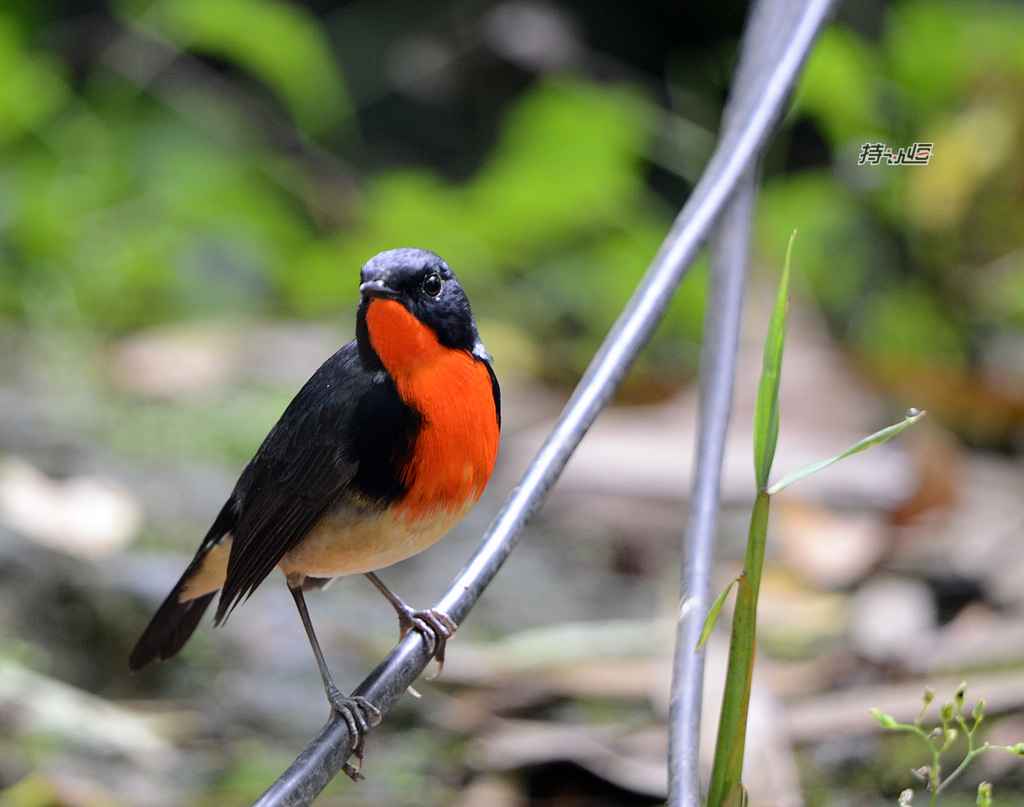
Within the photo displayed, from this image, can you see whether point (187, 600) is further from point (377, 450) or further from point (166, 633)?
point (377, 450)

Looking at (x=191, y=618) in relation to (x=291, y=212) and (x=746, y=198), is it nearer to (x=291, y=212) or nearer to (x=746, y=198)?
(x=746, y=198)

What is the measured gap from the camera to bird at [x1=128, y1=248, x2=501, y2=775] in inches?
45.4

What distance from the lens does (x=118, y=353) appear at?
473 centimetres

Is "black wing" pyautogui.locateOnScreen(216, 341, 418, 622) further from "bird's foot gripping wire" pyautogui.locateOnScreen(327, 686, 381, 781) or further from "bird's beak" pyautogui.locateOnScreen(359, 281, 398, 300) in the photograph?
"bird's foot gripping wire" pyautogui.locateOnScreen(327, 686, 381, 781)

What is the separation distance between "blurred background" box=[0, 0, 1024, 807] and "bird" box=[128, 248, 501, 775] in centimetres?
127

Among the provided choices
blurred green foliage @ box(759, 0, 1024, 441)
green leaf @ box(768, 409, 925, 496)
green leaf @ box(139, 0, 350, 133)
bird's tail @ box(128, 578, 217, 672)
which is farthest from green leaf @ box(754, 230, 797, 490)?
green leaf @ box(139, 0, 350, 133)

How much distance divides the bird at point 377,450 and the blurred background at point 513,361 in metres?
1.27

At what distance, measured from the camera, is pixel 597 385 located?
1.41 meters

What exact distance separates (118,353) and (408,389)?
12.6ft

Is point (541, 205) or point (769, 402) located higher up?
point (541, 205)

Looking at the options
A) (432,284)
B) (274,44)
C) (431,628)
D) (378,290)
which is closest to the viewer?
(378,290)

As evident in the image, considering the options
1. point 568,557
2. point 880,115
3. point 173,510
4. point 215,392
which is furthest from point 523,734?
point 880,115

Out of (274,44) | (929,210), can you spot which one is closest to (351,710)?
(274,44)

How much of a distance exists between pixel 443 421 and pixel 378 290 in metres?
0.24
